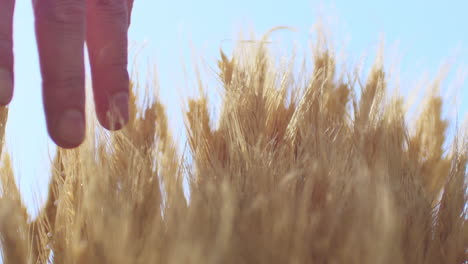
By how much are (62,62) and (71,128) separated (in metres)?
0.11

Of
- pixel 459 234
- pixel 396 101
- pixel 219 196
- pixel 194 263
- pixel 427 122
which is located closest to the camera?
pixel 194 263

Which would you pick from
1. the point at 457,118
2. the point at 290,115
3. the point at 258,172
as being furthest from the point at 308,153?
the point at 457,118

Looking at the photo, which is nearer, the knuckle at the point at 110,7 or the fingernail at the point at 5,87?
the fingernail at the point at 5,87

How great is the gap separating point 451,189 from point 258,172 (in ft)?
1.07

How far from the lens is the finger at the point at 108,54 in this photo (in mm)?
869

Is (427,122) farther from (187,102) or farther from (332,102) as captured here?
(187,102)

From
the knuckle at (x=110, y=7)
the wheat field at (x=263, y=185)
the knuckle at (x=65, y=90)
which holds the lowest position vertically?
A: the wheat field at (x=263, y=185)

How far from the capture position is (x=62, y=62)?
82 centimetres

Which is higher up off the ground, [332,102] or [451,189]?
[332,102]

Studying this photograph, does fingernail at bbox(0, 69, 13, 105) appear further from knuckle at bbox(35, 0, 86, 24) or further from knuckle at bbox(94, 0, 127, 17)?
knuckle at bbox(94, 0, 127, 17)

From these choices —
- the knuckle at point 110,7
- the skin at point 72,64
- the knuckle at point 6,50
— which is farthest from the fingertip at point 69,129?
the knuckle at point 110,7

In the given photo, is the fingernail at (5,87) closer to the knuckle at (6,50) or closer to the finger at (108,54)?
the knuckle at (6,50)

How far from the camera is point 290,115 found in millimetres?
909

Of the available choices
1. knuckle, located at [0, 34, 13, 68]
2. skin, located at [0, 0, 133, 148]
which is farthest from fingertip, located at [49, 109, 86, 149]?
knuckle, located at [0, 34, 13, 68]
